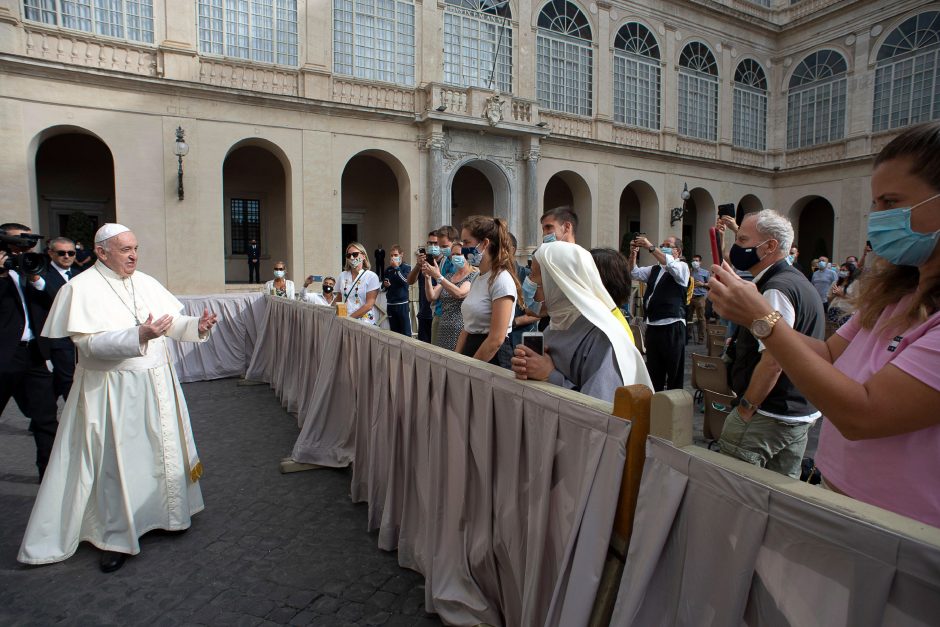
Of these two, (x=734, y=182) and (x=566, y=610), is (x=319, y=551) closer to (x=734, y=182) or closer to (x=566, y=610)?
(x=566, y=610)

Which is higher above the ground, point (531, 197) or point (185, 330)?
point (531, 197)

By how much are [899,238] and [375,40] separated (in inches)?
725

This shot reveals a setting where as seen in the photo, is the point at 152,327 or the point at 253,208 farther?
the point at 253,208

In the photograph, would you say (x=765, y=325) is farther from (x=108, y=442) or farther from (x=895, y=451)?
(x=108, y=442)

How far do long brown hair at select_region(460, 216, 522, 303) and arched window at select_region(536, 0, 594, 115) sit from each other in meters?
17.7

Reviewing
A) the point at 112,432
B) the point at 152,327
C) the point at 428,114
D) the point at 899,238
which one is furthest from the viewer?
the point at 428,114

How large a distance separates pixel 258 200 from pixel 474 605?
21.3 m

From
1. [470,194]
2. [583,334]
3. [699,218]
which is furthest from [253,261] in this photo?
[583,334]

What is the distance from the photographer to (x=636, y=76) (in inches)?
875

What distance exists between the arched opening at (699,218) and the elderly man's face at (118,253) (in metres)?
24.4

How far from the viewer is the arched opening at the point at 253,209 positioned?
67.5 feet

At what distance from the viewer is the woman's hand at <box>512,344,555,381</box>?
2279 mm

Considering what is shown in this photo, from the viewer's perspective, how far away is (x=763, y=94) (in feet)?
85.8

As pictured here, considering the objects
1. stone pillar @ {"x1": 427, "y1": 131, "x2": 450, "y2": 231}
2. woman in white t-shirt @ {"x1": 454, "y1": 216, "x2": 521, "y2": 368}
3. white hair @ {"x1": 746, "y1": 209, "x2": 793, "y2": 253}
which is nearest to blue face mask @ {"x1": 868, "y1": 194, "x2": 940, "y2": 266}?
white hair @ {"x1": 746, "y1": 209, "x2": 793, "y2": 253}
